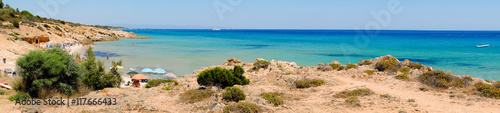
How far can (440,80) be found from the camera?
1341 centimetres

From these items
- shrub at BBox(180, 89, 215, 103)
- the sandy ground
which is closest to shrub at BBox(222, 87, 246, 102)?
the sandy ground

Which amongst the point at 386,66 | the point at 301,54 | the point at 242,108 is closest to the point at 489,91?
the point at 386,66

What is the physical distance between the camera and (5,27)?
4428 cm

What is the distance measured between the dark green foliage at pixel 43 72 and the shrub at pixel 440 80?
52.6 feet

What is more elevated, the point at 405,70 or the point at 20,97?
the point at 405,70

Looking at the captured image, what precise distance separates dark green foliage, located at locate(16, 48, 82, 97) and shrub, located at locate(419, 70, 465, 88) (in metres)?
16.0

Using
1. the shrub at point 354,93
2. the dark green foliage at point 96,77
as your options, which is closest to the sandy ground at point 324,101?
the shrub at point 354,93

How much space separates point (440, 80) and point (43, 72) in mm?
17059

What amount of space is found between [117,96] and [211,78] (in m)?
4.02

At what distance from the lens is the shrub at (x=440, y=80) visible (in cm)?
1320

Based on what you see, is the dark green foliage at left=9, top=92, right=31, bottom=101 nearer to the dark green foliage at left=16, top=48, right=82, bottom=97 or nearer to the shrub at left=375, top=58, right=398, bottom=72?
the dark green foliage at left=16, top=48, right=82, bottom=97

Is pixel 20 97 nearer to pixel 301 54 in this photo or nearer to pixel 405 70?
pixel 405 70

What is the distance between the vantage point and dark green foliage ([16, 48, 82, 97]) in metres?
12.7

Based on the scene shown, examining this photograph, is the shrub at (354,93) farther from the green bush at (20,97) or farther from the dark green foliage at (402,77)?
the green bush at (20,97)
